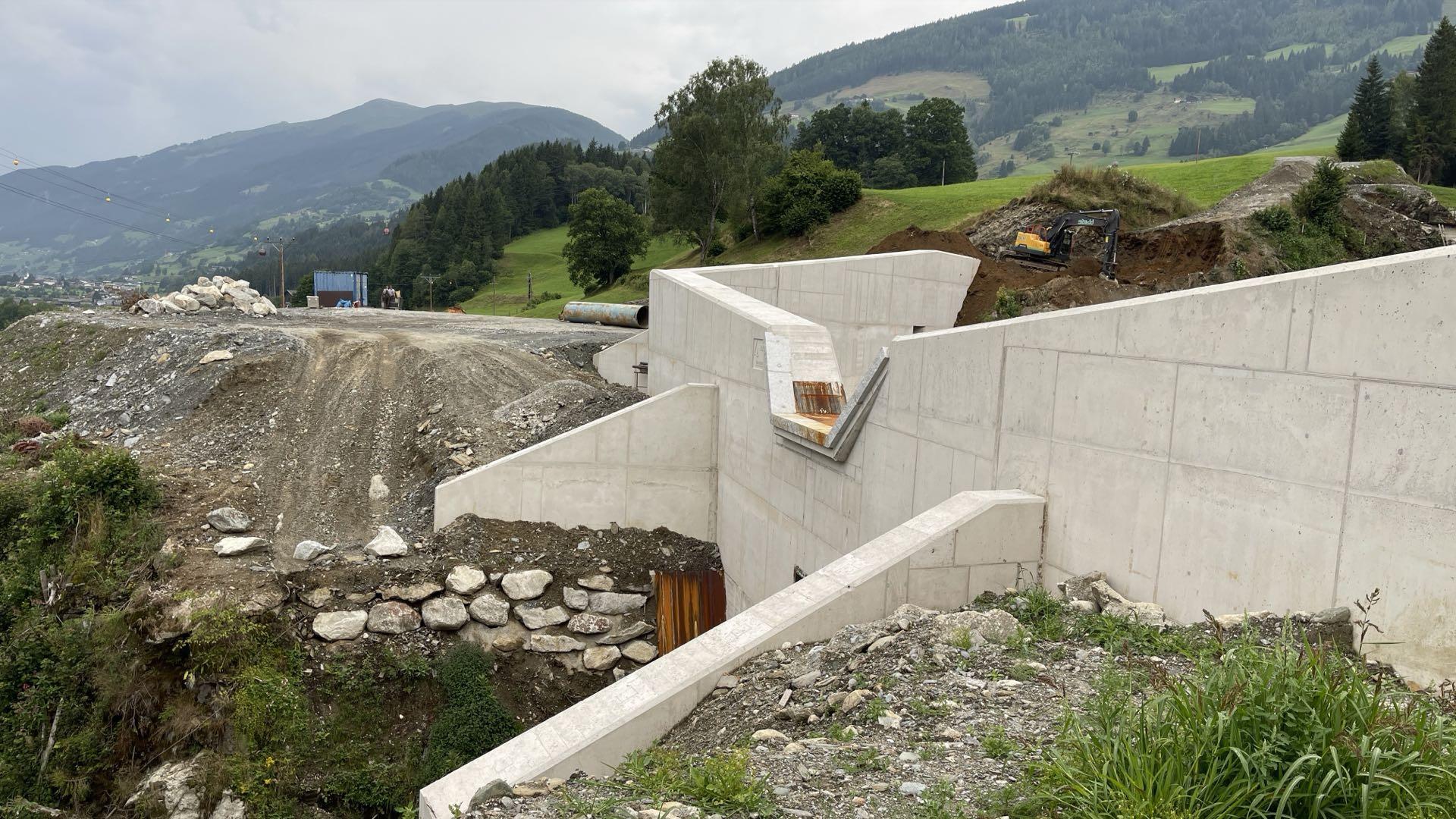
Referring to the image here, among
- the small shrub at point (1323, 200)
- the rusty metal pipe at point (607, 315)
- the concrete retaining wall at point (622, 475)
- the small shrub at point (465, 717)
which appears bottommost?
the small shrub at point (465, 717)

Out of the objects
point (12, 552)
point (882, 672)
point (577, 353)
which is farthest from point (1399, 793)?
point (577, 353)

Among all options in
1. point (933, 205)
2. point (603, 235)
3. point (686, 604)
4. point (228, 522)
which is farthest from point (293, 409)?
point (603, 235)

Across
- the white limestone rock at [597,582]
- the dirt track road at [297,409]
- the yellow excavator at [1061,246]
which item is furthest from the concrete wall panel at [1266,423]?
the yellow excavator at [1061,246]

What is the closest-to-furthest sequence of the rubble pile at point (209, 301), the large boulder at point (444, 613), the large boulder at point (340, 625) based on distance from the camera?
the large boulder at point (340, 625) < the large boulder at point (444, 613) < the rubble pile at point (209, 301)

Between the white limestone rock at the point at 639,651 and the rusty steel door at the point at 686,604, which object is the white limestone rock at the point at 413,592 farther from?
the rusty steel door at the point at 686,604

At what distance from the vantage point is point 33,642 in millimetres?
12039

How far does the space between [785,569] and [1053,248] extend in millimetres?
15883

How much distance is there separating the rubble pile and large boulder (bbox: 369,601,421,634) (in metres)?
19.6

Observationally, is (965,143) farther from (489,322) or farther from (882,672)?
(882,672)

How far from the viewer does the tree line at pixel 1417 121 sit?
1535 inches

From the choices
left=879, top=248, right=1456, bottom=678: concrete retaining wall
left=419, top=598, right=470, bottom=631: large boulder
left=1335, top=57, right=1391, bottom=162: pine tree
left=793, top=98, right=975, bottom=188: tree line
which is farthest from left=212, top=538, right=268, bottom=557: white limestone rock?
left=793, top=98, right=975, bottom=188: tree line

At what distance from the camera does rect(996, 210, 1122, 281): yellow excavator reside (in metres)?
22.1

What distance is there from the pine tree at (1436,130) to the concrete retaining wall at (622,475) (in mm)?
43324

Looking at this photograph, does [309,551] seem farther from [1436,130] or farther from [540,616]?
[1436,130]
